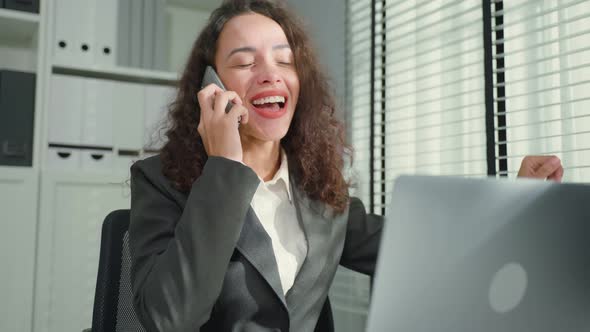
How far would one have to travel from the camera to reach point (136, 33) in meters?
2.75

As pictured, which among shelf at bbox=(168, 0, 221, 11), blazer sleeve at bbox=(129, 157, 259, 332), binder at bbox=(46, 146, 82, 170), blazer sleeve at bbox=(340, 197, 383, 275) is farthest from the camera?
shelf at bbox=(168, 0, 221, 11)

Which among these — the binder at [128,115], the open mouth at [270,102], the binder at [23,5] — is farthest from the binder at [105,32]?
the open mouth at [270,102]

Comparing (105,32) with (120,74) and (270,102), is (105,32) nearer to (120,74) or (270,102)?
(120,74)

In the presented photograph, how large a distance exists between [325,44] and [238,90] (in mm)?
1665

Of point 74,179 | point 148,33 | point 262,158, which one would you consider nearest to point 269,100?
point 262,158

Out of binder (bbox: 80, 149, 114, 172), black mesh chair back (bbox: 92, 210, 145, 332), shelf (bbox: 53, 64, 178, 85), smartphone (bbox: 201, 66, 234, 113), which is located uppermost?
shelf (bbox: 53, 64, 178, 85)

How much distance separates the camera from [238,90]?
3.62ft

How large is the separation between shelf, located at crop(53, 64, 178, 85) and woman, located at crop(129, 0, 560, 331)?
4.06ft

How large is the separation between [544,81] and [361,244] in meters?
0.95

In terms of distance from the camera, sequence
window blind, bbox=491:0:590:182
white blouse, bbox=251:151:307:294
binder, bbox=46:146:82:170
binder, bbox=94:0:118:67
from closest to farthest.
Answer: white blouse, bbox=251:151:307:294 < window blind, bbox=491:0:590:182 < binder, bbox=46:146:82:170 < binder, bbox=94:0:118:67

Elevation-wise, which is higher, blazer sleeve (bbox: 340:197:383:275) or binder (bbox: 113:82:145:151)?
binder (bbox: 113:82:145:151)

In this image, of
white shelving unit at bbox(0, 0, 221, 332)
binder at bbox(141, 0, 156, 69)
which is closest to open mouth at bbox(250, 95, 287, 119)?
white shelving unit at bbox(0, 0, 221, 332)

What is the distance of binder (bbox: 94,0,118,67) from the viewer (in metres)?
2.31

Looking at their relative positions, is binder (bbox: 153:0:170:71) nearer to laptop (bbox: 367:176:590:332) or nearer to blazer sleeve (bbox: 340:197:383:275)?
blazer sleeve (bbox: 340:197:383:275)
